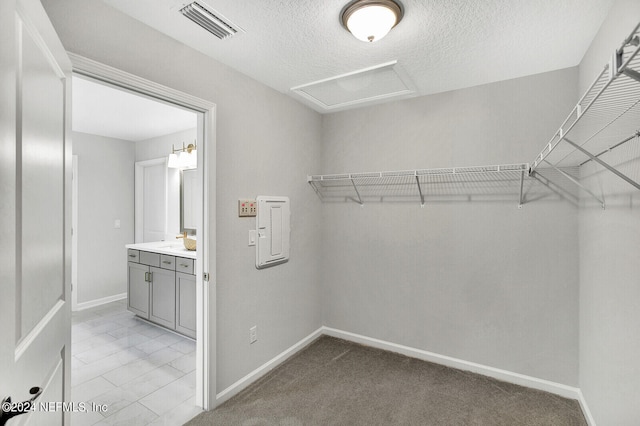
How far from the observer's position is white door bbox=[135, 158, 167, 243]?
14.6 feet

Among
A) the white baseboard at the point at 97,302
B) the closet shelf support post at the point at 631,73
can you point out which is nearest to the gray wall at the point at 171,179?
the white baseboard at the point at 97,302

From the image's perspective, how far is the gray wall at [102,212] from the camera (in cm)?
418

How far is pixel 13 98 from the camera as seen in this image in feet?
2.63

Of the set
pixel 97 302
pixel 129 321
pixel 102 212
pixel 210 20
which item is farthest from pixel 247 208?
pixel 97 302

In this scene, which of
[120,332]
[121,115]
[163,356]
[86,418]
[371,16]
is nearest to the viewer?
[371,16]

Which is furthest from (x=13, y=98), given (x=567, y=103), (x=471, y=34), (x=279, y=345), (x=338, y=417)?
(x=567, y=103)

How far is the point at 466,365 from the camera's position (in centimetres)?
254

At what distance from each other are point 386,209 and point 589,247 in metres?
1.45

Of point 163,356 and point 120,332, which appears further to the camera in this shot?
point 120,332

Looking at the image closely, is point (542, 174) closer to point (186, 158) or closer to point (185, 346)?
point (185, 346)

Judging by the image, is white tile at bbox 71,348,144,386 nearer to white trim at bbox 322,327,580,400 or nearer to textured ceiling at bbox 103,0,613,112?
white trim at bbox 322,327,580,400

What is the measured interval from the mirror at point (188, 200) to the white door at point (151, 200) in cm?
34

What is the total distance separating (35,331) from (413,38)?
2.17 m

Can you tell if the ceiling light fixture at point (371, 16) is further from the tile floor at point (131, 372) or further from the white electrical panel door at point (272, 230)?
the tile floor at point (131, 372)
